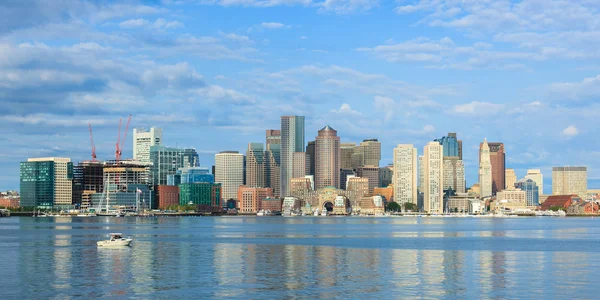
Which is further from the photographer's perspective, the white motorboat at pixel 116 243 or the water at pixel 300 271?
the white motorboat at pixel 116 243

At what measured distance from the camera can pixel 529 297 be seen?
64.1 meters

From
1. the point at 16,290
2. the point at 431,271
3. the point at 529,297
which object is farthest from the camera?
the point at 431,271

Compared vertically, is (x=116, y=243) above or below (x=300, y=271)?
above

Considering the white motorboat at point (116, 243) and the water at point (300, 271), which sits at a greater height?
the white motorboat at point (116, 243)

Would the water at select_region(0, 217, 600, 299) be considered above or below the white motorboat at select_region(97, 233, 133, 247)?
below

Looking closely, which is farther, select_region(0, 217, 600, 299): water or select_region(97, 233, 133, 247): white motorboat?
select_region(97, 233, 133, 247): white motorboat

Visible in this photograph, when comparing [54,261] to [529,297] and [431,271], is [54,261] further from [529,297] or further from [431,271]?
[529,297]

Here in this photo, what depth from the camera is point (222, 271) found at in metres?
82.1

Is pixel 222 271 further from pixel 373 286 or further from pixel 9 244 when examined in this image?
pixel 9 244

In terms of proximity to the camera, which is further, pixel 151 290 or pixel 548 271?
pixel 548 271

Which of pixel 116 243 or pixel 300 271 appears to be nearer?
pixel 300 271

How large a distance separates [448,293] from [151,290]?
2342 centimetres

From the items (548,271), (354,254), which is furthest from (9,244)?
(548,271)

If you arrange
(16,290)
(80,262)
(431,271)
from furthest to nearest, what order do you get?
(80,262) → (431,271) → (16,290)
